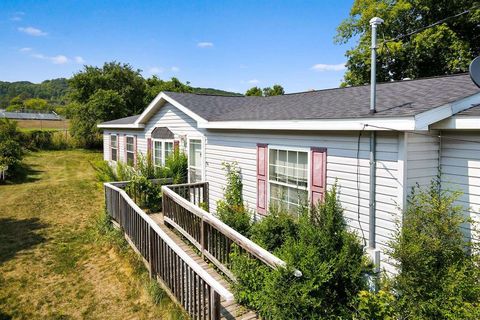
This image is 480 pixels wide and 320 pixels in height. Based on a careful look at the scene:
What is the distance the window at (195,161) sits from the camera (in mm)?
9711

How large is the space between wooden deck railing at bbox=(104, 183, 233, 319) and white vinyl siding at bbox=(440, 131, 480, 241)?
3.55 meters

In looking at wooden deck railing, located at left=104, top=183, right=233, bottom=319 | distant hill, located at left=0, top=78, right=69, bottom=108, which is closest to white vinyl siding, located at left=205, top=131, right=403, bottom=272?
wooden deck railing, located at left=104, top=183, right=233, bottom=319

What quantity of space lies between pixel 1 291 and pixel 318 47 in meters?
22.0

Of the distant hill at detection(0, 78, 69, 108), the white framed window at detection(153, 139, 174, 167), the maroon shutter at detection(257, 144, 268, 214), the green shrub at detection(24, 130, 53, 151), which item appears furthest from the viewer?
the distant hill at detection(0, 78, 69, 108)

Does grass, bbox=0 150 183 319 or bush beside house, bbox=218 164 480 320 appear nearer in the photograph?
bush beside house, bbox=218 164 480 320

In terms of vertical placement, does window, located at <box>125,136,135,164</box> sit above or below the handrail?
above

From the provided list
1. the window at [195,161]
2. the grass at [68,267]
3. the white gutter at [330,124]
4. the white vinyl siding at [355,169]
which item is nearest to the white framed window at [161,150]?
the window at [195,161]

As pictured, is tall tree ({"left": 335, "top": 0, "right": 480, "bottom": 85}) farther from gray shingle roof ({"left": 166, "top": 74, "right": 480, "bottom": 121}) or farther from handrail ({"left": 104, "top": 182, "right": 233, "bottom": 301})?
handrail ({"left": 104, "top": 182, "right": 233, "bottom": 301})

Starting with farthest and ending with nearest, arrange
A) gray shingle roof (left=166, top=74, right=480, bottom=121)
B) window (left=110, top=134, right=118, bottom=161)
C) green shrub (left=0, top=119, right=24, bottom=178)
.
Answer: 1. window (left=110, top=134, right=118, bottom=161)
2. green shrub (left=0, top=119, right=24, bottom=178)
3. gray shingle roof (left=166, top=74, right=480, bottom=121)

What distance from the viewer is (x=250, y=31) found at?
2127cm

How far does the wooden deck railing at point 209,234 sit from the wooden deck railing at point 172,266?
1.98ft

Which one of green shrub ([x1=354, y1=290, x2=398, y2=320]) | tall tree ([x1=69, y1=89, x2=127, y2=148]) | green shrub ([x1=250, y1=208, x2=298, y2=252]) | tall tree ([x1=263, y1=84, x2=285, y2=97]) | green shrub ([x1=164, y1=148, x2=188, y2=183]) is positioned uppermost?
tall tree ([x1=263, y1=84, x2=285, y2=97])

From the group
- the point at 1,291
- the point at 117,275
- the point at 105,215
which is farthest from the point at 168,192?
the point at 1,291

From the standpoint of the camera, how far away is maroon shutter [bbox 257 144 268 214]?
688 centimetres
